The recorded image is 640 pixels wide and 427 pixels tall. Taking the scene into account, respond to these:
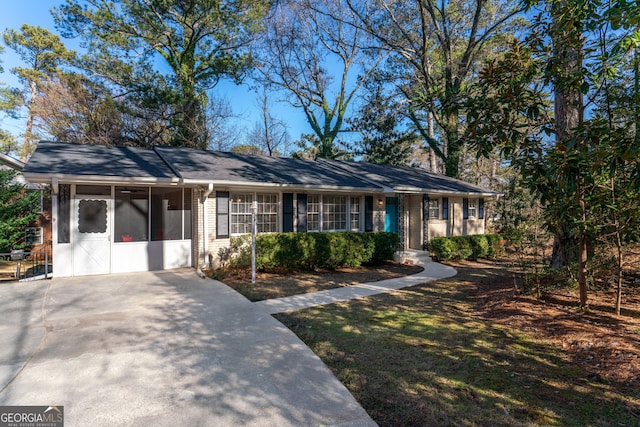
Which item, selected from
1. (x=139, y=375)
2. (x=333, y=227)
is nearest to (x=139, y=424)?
(x=139, y=375)

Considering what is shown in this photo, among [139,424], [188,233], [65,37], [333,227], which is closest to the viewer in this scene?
[139,424]

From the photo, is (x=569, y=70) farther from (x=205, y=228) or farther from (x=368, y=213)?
(x=205, y=228)

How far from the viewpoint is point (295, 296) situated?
7.19m

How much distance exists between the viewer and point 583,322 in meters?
4.93

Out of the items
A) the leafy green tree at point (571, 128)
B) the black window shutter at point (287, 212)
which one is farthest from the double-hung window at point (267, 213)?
the leafy green tree at point (571, 128)

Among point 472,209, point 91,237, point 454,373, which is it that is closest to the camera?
point 454,373

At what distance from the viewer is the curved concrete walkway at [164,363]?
9.86ft

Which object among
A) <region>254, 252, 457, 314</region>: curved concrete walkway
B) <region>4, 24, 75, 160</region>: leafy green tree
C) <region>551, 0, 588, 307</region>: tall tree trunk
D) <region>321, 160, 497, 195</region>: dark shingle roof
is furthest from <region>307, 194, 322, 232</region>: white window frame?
<region>4, 24, 75, 160</region>: leafy green tree

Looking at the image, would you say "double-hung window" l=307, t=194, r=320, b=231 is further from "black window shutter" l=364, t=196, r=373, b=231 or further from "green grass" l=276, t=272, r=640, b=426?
"green grass" l=276, t=272, r=640, b=426

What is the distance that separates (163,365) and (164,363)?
5cm

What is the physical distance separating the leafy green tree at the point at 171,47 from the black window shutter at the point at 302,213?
11.0 m

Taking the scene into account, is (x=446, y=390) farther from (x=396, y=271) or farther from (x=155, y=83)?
(x=155, y=83)

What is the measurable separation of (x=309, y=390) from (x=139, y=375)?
1.89m

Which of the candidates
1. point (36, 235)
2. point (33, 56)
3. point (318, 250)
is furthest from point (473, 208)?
point (33, 56)
